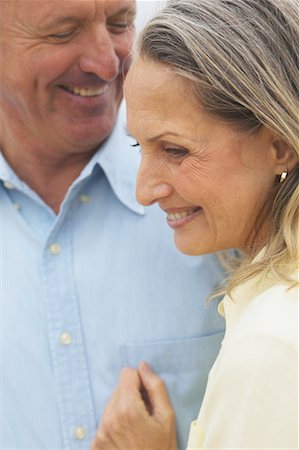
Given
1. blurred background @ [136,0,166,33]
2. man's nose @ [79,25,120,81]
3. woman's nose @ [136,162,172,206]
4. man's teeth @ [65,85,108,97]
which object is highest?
blurred background @ [136,0,166,33]

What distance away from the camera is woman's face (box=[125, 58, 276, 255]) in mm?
1652

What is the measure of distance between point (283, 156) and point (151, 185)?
285 mm

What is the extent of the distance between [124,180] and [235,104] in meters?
0.69

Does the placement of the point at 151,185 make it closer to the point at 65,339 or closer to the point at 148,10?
the point at 148,10

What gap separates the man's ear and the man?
526 mm

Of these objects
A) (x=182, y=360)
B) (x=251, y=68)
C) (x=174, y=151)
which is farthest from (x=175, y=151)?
(x=182, y=360)

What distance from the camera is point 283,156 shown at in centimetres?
166

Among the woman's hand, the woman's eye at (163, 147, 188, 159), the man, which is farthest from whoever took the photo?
the man

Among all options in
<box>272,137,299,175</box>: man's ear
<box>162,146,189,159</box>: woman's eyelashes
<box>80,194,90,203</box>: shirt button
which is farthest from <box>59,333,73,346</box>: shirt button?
<box>272,137,299,175</box>: man's ear

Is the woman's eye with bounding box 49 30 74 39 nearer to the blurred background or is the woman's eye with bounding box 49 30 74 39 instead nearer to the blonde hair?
the blurred background

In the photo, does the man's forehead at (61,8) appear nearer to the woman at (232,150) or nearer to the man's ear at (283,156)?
the woman at (232,150)

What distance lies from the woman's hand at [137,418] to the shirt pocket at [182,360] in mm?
45

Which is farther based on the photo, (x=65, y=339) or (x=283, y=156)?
(x=65, y=339)

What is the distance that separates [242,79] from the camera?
1.59 metres
